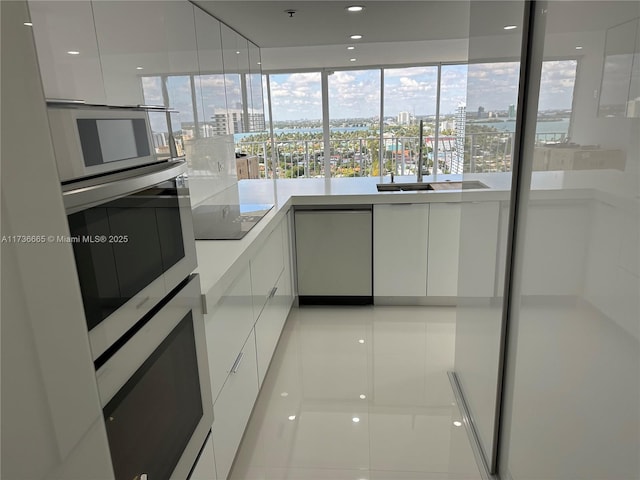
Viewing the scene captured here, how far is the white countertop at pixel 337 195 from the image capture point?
1.04 m

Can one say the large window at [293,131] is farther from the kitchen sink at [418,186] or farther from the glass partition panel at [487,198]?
the glass partition panel at [487,198]

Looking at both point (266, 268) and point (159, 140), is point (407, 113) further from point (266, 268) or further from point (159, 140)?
point (159, 140)

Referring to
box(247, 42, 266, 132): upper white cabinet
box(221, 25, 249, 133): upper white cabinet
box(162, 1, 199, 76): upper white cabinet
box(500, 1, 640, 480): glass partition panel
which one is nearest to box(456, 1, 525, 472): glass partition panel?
box(500, 1, 640, 480): glass partition panel

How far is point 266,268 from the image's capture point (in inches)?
97.1

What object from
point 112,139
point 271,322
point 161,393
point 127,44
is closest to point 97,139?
point 112,139

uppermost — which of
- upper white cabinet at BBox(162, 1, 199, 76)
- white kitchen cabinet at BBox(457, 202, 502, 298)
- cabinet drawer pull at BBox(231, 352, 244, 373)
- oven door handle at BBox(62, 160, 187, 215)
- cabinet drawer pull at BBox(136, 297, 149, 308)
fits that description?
upper white cabinet at BBox(162, 1, 199, 76)

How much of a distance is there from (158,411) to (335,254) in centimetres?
235

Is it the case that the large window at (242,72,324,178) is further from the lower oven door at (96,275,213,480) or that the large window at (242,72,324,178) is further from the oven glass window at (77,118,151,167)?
the oven glass window at (77,118,151,167)

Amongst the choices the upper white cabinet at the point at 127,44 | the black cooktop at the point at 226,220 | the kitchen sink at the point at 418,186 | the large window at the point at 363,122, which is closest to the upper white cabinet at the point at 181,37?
the black cooktop at the point at 226,220

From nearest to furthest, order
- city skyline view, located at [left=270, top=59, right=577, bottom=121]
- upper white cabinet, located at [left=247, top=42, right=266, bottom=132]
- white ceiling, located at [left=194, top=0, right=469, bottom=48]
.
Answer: white ceiling, located at [left=194, top=0, right=469, bottom=48], upper white cabinet, located at [left=247, top=42, right=266, bottom=132], city skyline view, located at [left=270, top=59, right=577, bottom=121]

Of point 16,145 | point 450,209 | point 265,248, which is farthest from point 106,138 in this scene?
point 450,209

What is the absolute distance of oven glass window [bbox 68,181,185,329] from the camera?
76 cm

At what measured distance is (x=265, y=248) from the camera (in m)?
2.47

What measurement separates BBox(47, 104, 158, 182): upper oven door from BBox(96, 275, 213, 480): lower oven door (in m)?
0.36
